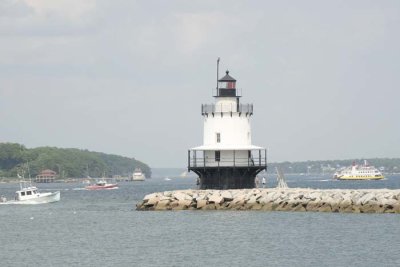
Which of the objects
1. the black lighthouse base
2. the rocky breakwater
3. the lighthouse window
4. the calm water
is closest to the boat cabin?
the calm water

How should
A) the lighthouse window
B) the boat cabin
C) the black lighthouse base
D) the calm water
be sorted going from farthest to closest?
the boat cabin
the black lighthouse base
the lighthouse window
the calm water

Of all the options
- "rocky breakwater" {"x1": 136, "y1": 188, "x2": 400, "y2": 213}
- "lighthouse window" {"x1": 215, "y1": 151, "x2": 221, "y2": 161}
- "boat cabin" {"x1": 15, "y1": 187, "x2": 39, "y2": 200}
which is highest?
"lighthouse window" {"x1": 215, "y1": 151, "x2": 221, "y2": 161}

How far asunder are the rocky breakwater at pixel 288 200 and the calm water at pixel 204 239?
4.23 ft

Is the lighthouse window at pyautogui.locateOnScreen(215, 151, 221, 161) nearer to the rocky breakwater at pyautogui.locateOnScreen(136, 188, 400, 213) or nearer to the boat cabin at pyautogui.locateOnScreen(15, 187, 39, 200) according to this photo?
the rocky breakwater at pyautogui.locateOnScreen(136, 188, 400, 213)

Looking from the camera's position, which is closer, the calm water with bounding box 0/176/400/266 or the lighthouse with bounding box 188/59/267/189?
the calm water with bounding box 0/176/400/266

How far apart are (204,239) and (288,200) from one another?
567 inches

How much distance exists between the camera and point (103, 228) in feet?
179

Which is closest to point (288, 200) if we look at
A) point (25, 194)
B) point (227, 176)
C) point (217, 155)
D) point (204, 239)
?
point (227, 176)

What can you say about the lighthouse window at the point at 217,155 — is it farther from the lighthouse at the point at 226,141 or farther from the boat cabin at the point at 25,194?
the boat cabin at the point at 25,194

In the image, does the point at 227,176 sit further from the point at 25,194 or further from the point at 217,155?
the point at 25,194

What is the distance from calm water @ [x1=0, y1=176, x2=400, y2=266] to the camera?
134 ft

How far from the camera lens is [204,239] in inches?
1858

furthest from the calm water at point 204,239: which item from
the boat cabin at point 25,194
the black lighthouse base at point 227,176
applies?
the boat cabin at point 25,194

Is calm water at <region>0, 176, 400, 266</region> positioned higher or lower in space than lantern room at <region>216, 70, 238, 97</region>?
lower
